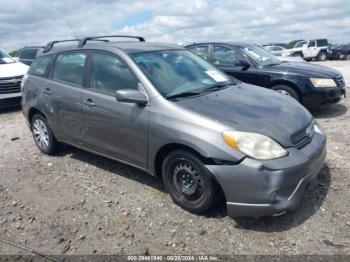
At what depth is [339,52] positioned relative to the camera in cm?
2981

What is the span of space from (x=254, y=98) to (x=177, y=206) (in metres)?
1.51

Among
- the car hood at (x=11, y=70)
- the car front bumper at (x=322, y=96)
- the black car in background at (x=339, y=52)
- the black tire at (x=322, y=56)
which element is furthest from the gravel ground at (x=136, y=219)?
the black tire at (x=322, y=56)

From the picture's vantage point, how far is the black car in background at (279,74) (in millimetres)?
7105

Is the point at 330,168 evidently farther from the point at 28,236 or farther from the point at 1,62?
the point at 1,62

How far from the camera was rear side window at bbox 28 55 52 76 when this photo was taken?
5.46 m

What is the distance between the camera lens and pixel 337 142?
556 centimetres

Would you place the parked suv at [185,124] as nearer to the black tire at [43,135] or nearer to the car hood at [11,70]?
the black tire at [43,135]

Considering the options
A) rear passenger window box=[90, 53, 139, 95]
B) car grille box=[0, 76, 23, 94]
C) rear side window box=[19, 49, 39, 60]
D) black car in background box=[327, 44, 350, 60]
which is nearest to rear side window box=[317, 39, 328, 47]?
black car in background box=[327, 44, 350, 60]

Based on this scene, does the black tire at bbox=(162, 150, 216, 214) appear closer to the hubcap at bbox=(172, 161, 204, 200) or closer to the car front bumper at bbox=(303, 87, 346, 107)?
the hubcap at bbox=(172, 161, 204, 200)

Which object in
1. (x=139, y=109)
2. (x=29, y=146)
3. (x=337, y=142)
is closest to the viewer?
(x=139, y=109)

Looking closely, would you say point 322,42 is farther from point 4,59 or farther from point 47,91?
point 47,91

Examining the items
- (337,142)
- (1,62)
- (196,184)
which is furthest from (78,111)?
(1,62)

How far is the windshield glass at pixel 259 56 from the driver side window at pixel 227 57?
19 centimetres

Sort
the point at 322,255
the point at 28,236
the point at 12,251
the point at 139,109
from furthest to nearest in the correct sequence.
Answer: the point at 139,109 < the point at 28,236 < the point at 12,251 < the point at 322,255
